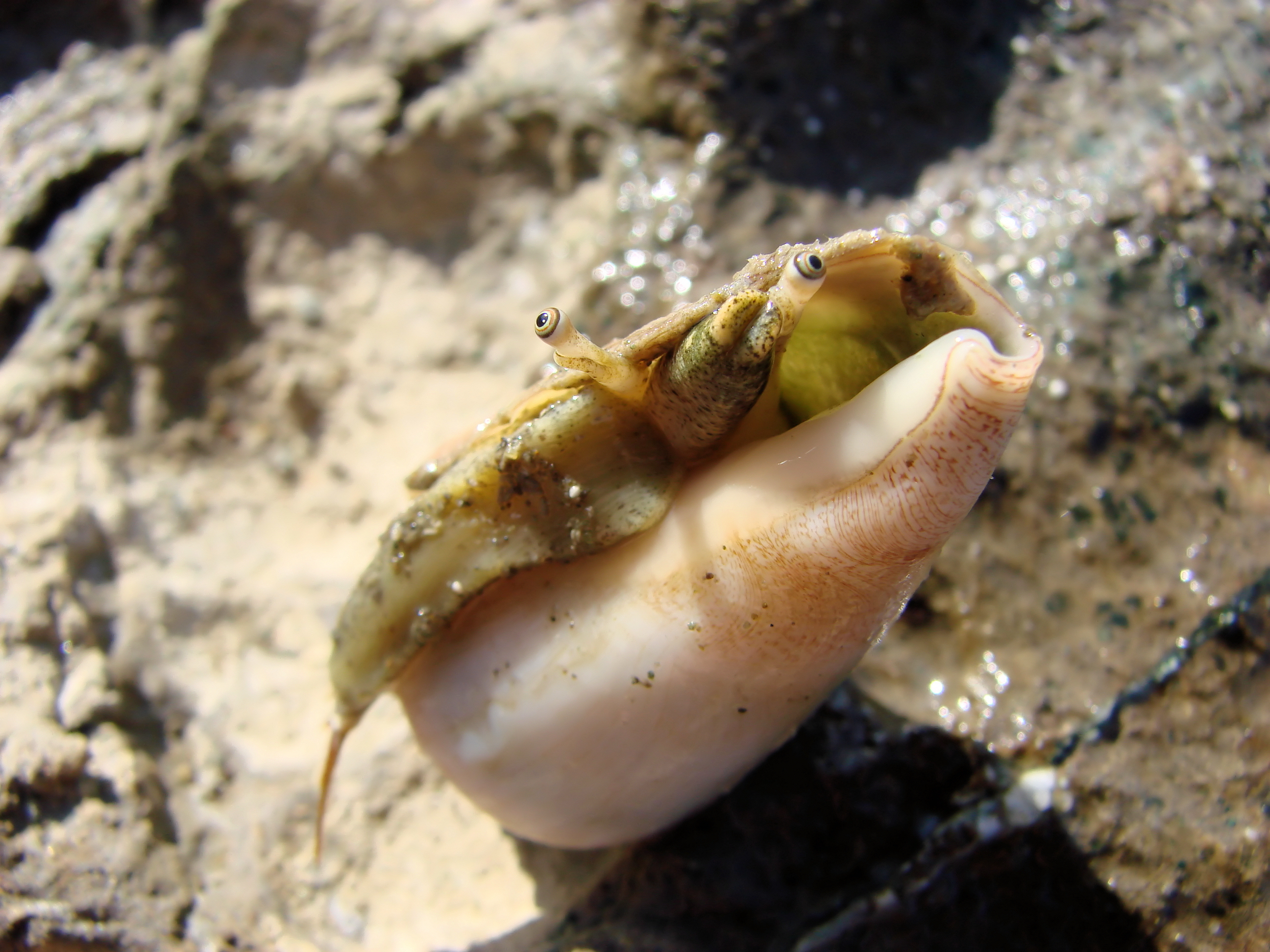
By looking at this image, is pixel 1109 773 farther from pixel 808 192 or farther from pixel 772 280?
pixel 808 192

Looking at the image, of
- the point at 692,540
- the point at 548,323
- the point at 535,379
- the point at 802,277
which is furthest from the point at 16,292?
the point at 802,277

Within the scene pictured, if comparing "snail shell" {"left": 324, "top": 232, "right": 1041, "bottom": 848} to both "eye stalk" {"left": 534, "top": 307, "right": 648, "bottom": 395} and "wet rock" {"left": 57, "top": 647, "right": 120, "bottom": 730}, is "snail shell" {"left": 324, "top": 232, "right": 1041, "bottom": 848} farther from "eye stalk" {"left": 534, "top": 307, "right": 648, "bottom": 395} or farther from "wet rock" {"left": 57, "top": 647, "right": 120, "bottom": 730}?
"wet rock" {"left": 57, "top": 647, "right": 120, "bottom": 730}

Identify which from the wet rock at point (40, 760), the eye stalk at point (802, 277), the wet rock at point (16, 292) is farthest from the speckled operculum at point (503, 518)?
the wet rock at point (16, 292)

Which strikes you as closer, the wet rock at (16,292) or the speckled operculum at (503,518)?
the speckled operculum at (503,518)

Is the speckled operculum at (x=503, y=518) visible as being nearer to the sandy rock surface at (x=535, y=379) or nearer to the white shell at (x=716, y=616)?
the white shell at (x=716, y=616)

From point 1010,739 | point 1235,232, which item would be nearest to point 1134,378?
point 1235,232

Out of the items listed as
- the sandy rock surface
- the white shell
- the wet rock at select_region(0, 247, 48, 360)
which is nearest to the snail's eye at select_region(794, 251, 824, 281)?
the white shell
